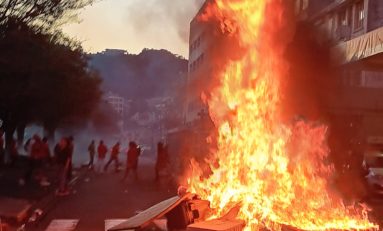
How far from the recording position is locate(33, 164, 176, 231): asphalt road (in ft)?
42.2

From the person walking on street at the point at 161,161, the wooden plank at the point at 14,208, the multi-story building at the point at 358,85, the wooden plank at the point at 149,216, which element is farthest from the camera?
the multi-story building at the point at 358,85

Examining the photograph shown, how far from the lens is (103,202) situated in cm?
1623

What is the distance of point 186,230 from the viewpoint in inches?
303

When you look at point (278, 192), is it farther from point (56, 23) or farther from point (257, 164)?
point (56, 23)

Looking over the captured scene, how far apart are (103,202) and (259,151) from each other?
7.52 meters

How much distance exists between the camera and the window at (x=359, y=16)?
109ft

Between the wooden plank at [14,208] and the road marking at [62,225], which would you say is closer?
the road marking at [62,225]

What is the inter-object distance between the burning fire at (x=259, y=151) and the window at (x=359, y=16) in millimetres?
22990

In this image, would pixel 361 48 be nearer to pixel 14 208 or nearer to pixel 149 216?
pixel 14 208

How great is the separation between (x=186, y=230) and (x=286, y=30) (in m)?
6.04

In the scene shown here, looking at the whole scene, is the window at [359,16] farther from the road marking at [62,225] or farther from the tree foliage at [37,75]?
the road marking at [62,225]

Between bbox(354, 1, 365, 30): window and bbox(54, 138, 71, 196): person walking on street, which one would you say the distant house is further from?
bbox(54, 138, 71, 196): person walking on street

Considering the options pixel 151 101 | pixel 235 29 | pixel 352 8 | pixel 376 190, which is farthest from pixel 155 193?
pixel 151 101

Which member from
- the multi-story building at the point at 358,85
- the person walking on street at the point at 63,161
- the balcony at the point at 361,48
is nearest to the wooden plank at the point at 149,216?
the balcony at the point at 361,48
